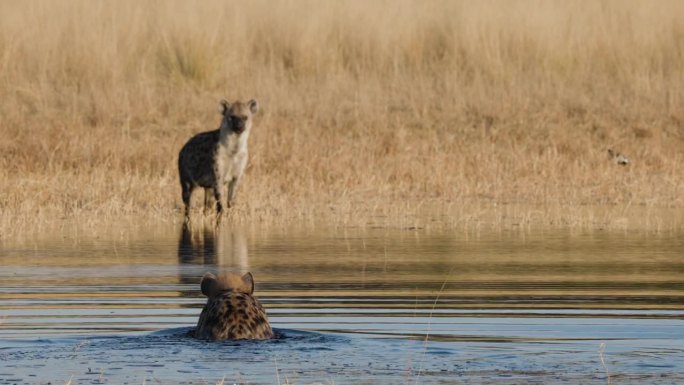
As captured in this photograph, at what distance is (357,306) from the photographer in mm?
10539

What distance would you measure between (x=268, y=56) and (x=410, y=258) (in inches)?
514

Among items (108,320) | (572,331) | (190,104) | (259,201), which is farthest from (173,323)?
(190,104)

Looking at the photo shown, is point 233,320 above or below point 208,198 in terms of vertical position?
below

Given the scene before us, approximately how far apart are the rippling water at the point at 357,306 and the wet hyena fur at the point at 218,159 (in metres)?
2.21

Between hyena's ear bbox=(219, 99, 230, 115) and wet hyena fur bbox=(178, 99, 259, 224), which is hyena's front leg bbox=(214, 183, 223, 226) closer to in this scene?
wet hyena fur bbox=(178, 99, 259, 224)

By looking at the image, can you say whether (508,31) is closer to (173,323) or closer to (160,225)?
(160,225)

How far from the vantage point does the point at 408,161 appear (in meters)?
20.9

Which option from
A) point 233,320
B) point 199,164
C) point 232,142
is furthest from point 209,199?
point 233,320

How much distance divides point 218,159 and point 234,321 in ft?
31.5

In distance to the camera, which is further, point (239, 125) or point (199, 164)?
point (239, 125)

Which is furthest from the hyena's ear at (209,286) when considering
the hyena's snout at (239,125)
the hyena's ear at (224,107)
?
the hyena's ear at (224,107)

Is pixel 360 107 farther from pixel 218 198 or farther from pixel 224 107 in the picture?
pixel 218 198

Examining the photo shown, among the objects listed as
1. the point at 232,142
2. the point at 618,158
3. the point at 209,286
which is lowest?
the point at 209,286

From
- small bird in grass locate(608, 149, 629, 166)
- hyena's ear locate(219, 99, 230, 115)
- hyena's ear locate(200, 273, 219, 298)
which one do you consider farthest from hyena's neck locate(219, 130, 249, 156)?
hyena's ear locate(200, 273, 219, 298)
